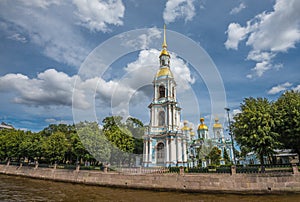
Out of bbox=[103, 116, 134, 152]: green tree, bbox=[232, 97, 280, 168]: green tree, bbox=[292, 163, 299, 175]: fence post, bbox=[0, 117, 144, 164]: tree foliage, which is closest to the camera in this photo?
bbox=[292, 163, 299, 175]: fence post

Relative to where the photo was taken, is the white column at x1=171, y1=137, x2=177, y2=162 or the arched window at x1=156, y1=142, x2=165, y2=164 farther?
the arched window at x1=156, y1=142, x2=165, y2=164

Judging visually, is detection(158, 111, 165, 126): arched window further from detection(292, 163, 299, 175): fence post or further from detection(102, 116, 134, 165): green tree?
detection(292, 163, 299, 175): fence post

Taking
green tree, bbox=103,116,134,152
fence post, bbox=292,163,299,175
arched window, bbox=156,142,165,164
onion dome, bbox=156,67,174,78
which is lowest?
fence post, bbox=292,163,299,175

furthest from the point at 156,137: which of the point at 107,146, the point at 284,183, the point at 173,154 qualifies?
the point at 284,183

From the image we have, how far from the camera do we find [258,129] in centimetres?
1675

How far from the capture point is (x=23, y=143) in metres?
32.1

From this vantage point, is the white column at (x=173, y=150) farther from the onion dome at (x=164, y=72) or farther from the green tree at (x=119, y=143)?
the onion dome at (x=164, y=72)

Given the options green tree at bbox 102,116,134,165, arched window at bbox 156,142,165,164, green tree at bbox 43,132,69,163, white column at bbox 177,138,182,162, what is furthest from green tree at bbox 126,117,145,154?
green tree at bbox 43,132,69,163

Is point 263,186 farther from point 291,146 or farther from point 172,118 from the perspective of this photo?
point 172,118

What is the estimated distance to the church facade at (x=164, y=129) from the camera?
28.6 meters

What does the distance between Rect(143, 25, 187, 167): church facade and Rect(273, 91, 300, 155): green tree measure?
13622 millimetres

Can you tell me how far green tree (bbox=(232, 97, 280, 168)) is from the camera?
55.0 ft

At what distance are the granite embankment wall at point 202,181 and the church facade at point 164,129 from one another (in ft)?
31.0

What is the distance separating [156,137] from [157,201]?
17.5 metres
